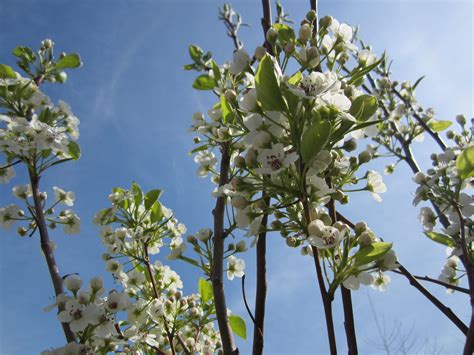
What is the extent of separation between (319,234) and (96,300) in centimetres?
136

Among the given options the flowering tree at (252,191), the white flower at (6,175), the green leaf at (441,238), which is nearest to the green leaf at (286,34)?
Answer: the flowering tree at (252,191)

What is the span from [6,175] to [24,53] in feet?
2.91

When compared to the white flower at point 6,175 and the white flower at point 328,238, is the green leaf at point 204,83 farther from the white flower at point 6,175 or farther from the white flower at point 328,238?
the white flower at point 328,238

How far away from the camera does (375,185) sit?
1910 millimetres

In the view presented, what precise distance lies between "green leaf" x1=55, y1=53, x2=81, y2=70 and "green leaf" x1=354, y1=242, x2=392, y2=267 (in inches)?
100

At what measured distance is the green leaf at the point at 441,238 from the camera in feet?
6.94

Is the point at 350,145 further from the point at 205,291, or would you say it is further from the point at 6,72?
the point at 6,72

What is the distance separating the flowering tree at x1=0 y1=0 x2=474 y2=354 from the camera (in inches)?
51.5

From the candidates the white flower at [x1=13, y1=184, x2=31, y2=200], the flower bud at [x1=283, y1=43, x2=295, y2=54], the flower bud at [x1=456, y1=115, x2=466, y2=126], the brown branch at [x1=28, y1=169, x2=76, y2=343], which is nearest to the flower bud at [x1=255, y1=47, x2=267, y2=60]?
the flower bud at [x1=283, y1=43, x2=295, y2=54]

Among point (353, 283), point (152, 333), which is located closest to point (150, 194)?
point (152, 333)

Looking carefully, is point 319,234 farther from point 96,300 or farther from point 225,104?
point 96,300

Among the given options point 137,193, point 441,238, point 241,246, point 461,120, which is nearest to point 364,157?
point 441,238

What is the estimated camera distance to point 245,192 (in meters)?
1.48

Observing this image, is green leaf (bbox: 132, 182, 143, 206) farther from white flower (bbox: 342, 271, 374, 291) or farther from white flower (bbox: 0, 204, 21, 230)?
white flower (bbox: 342, 271, 374, 291)
